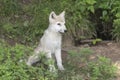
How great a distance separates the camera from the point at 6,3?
35.5 feet

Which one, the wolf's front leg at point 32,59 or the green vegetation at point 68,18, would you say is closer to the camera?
the wolf's front leg at point 32,59

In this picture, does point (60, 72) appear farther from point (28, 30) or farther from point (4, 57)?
point (28, 30)

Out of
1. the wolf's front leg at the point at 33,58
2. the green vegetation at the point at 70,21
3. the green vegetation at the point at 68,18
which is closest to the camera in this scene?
the wolf's front leg at the point at 33,58

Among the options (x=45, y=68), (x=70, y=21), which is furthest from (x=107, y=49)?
(x=45, y=68)

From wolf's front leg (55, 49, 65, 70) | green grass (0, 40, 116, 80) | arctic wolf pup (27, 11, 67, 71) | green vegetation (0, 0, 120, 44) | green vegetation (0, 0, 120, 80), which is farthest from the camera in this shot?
green vegetation (0, 0, 120, 44)

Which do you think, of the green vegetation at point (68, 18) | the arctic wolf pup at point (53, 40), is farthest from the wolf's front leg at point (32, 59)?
the green vegetation at point (68, 18)

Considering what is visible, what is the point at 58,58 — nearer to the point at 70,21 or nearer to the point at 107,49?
the point at 107,49

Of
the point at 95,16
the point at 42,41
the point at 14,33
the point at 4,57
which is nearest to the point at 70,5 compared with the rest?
the point at 95,16

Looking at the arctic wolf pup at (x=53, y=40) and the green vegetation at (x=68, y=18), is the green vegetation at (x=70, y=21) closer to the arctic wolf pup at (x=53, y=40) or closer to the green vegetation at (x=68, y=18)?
the green vegetation at (x=68, y=18)

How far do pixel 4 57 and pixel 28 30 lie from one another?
2698mm

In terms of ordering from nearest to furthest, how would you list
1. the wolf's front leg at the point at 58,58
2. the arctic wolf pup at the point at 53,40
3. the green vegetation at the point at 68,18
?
the arctic wolf pup at the point at 53,40, the wolf's front leg at the point at 58,58, the green vegetation at the point at 68,18

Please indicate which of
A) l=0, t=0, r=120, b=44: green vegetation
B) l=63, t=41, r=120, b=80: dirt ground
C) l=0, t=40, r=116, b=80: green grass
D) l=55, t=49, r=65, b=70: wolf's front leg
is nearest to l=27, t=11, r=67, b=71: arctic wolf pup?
l=55, t=49, r=65, b=70: wolf's front leg

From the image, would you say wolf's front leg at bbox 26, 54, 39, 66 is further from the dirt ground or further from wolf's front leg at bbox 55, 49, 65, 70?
the dirt ground

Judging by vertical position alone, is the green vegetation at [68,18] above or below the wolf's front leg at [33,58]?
above
